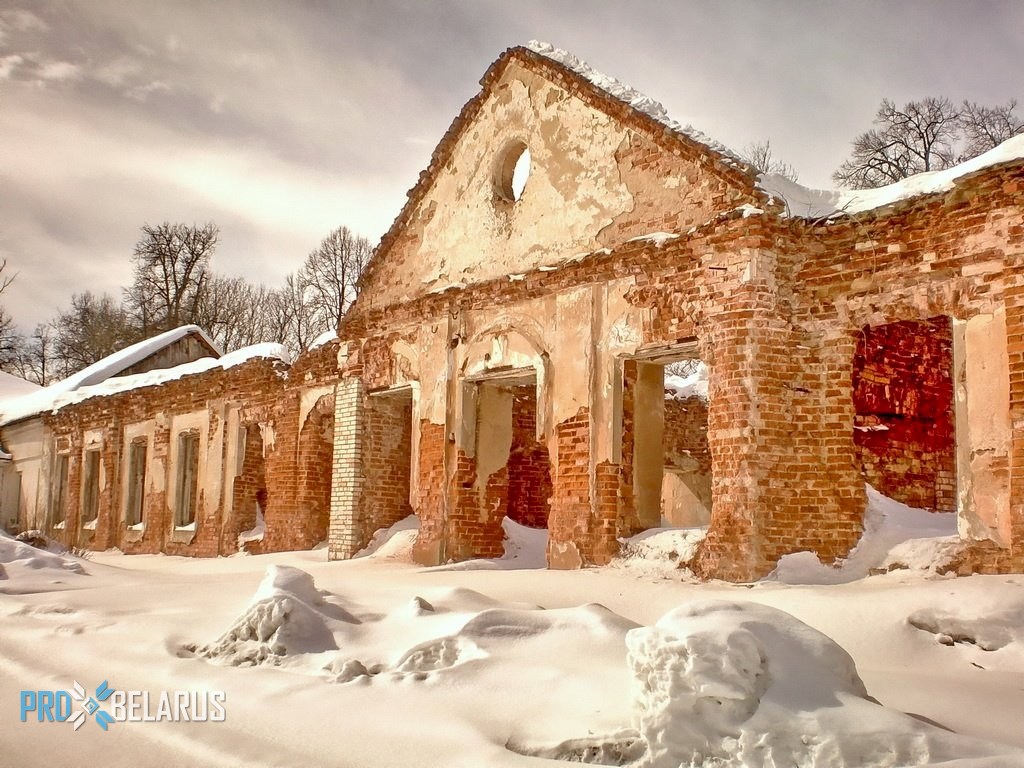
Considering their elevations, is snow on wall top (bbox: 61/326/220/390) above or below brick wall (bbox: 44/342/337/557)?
above

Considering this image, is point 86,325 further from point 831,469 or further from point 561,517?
point 831,469

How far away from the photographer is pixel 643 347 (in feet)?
31.1

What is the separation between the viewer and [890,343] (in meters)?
10.0

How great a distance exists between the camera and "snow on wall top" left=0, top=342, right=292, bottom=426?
1658 cm

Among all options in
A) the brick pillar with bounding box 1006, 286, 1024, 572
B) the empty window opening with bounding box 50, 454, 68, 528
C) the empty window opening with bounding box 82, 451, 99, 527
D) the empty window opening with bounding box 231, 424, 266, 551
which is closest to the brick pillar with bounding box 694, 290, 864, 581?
the brick pillar with bounding box 1006, 286, 1024, 572

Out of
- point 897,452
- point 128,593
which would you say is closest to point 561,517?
point 897,452

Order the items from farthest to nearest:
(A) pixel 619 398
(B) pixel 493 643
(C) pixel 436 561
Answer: (C) pixel 436 561 → (A) pixel 619 398 → (B) pixel 493 643

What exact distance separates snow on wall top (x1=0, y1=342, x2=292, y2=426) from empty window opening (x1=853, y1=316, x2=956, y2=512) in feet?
32.0

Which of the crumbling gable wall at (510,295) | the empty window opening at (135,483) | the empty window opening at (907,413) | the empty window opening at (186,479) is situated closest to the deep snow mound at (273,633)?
the crumbling gable wall at (510,295)

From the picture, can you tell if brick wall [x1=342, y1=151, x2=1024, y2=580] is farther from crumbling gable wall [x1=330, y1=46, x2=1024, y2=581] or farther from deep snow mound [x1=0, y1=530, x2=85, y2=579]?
deep snow mound [x1=0, y1=530, x2=85, y2=579]

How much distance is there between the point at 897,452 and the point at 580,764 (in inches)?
299

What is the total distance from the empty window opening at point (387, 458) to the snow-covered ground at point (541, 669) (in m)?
5.04

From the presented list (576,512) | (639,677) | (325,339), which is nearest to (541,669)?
(639,677)

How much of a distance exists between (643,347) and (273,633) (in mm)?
5325
